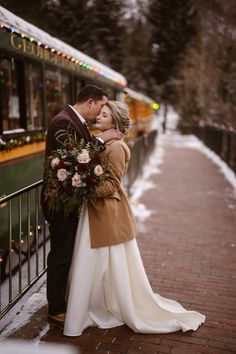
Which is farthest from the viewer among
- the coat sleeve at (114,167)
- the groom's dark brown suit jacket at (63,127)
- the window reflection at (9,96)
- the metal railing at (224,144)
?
the metal railing at (224,144)

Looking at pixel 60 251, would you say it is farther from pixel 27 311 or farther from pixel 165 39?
pixel 165 39

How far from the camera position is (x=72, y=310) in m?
3.78

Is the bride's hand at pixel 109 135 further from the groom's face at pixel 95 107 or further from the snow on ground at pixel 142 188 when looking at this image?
the snow on ground at pixel 142 188

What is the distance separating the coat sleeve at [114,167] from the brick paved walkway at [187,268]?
132 cm

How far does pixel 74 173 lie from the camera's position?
11.9 ft

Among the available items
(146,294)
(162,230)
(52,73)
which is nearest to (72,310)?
(146,294)

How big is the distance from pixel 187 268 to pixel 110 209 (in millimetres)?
2403

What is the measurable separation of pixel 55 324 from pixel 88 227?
1.01 meters

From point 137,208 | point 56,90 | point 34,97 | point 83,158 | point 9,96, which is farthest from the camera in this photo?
point 137,208

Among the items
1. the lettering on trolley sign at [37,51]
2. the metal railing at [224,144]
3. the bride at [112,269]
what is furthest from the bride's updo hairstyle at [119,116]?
the metal railing at [224,144]

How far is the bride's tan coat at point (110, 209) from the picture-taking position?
3.73 metres

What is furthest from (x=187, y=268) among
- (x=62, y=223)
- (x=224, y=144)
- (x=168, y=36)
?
(x=168, y=36)

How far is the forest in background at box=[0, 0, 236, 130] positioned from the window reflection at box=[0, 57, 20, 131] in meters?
0.89

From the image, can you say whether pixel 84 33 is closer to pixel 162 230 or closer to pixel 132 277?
pixel 162 230
